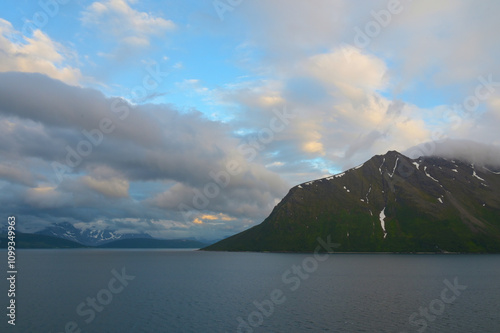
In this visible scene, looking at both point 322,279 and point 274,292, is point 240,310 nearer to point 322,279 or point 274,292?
point 274,292

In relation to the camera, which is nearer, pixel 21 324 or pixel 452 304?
pixel 21 324

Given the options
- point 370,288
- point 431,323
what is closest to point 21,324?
A: point 431,323

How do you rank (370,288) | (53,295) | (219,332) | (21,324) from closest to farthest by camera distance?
1. (219,332)
2. (21,324)
3. (53,295)
4. (370,288)

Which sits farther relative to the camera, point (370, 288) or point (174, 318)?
point (370, 288)

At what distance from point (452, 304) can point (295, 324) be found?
4818cm

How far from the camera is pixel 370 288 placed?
116 metres

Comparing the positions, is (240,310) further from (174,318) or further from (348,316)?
(348,316)

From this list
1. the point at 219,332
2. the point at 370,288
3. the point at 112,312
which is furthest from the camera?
the point at 370,288

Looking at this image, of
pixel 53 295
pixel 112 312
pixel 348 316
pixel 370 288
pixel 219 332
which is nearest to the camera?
pixel 219 332

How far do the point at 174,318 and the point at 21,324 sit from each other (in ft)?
97.8

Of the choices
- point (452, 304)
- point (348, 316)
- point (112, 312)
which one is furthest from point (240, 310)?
point (452, 304)

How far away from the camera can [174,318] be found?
74.6 metres

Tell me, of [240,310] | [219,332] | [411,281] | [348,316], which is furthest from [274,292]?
[411,281]

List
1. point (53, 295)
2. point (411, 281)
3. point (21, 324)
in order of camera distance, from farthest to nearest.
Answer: point (411, 281), point (53, 295), point (21, 324)
